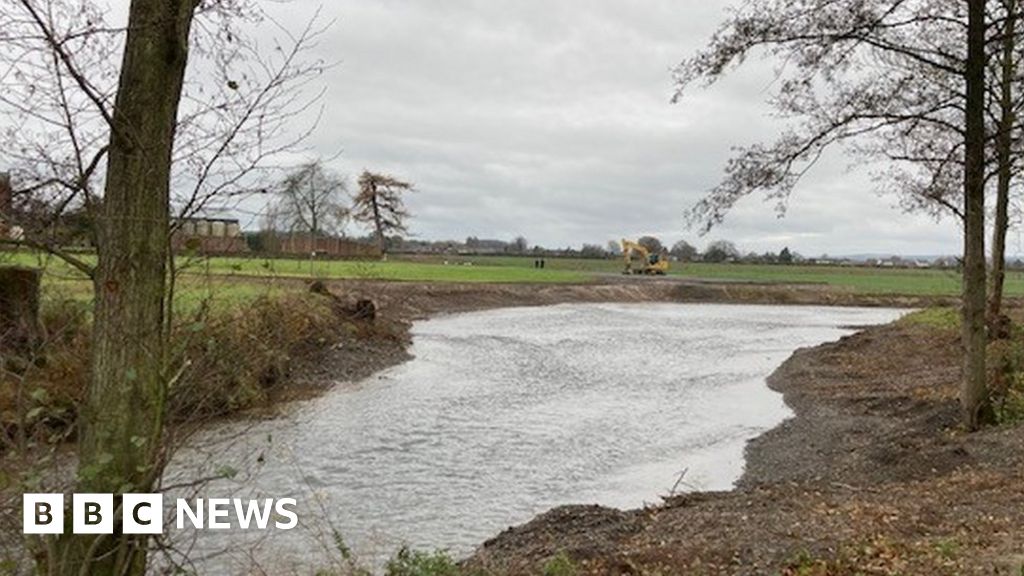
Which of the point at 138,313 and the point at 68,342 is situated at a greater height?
the point at 138,313

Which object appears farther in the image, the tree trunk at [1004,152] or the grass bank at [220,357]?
the tree trunk at [1004,152]

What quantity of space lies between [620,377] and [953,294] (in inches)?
2028

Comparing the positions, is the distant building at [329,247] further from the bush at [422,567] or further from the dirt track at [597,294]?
the bush at [422,567]

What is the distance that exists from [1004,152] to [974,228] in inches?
39.7

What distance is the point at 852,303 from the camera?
69250 millimetres

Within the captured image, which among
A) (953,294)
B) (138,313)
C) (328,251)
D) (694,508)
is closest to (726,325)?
(328,251)

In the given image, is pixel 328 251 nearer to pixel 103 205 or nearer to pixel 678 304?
pixel 678 304

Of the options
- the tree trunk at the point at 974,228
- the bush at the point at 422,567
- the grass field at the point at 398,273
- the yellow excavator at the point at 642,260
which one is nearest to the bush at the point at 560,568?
the bush at the point at 422,567

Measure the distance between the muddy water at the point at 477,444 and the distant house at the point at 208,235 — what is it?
4.37ft

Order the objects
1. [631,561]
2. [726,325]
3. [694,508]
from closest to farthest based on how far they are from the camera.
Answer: [631,561] → [694,508] → [726,325]

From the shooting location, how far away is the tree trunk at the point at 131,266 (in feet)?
13.8

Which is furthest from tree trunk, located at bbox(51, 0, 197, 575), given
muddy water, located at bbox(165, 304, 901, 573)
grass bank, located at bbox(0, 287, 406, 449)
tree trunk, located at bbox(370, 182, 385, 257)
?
tree trunk, located at bbox(370, 182, 385, 257)

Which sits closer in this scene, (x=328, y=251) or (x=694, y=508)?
(x=694, y=508)

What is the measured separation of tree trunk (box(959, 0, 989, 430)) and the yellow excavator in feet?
241
